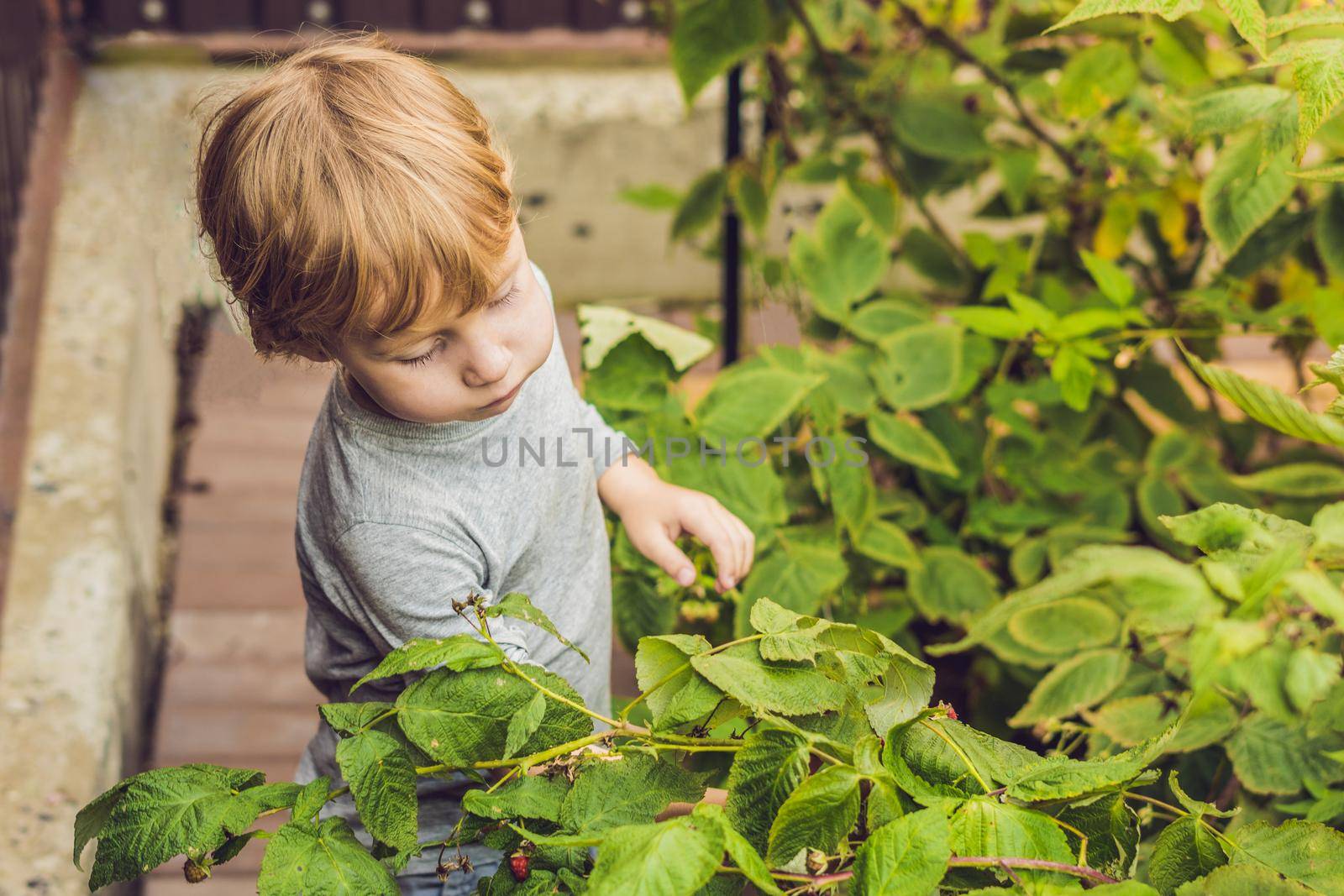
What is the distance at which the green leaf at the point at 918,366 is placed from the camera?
1.48m

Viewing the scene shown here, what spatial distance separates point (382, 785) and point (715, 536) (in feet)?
1.57

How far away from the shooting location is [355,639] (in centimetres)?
111

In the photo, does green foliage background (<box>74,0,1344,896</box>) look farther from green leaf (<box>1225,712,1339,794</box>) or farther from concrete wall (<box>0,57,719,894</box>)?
concrete wall (<box>0,57,719,894</box>)

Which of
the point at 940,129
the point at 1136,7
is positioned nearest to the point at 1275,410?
the point at 1136,7

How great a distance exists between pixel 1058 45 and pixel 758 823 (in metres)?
1.39

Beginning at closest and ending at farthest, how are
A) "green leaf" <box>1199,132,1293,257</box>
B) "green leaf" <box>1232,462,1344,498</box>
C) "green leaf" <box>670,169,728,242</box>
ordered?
"green leaf" <box>1199,132,1293,257</box>, "green leaf" <box>1232,462,1344,498</box>, "green leaf" <box>670,169,728,242</box>

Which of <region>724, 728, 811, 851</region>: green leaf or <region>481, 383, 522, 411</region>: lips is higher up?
<region>481, 383, 522, 411</region>: lips

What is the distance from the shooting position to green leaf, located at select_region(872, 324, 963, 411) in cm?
148

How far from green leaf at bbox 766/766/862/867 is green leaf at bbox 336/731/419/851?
240 mm

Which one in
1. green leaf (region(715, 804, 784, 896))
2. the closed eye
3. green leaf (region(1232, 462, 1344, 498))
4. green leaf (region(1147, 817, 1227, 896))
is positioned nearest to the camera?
green leaf (region(715, 804, 784, 896))

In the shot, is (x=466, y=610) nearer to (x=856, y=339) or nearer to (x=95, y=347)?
(x=856, y=339)

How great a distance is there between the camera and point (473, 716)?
29.7 inches

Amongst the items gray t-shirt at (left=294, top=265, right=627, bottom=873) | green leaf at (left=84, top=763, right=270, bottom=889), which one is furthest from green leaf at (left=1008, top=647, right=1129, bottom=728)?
green leaf at (left=84, top=763, right=270, bottom=889)

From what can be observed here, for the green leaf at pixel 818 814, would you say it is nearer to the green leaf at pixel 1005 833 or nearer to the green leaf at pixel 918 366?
the green leaf at pixel 1005 833
